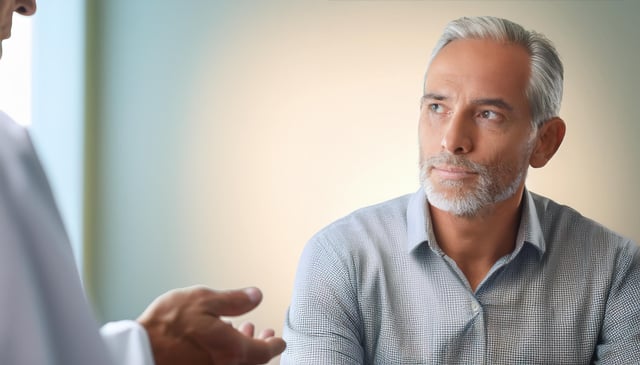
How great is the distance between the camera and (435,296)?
1.61 meters

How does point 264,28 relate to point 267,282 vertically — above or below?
above

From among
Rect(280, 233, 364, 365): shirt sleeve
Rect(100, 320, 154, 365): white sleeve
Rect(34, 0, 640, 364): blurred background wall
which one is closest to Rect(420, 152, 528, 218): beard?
Rect(280, 233, 364, 365): shirt sleeve

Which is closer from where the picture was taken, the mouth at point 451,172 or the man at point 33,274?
the man at point 33,274

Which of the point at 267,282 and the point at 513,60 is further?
the point at 267,282

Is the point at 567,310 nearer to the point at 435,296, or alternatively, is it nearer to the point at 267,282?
the point at 435,296

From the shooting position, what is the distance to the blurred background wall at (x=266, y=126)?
9.87ft

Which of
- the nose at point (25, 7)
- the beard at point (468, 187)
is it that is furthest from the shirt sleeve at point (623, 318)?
the nose at point (25, 7)

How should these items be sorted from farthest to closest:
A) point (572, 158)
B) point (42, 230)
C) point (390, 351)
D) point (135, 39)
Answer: point (572, 158) < point (135, 39) < point (390, 351) < point (42, 230)

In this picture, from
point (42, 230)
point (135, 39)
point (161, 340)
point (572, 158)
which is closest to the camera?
point (42, 230)

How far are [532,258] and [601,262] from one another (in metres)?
0.13

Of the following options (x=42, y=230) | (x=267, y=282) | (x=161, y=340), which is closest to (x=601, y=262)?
(x=161, y=340)

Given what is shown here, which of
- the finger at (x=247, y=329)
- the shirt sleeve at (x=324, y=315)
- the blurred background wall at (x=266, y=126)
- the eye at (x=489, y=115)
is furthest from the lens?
the blurred background wall at (x=266, y=126)

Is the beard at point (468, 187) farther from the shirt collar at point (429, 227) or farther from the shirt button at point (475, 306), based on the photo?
the shirt button at point (475, 306)

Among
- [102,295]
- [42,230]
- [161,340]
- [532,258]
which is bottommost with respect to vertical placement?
[102,295]
